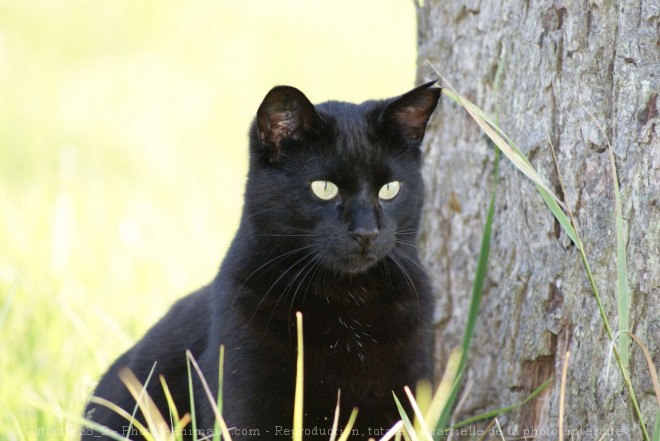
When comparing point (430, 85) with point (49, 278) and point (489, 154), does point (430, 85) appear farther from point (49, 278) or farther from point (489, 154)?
point (49, 278)

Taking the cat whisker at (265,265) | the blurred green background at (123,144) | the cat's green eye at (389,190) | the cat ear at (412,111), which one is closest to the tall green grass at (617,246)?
the cat ear at (412,111)

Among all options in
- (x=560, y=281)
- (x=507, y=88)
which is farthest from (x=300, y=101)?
(x=560, y=281)

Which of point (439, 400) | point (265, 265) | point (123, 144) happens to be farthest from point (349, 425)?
point (123, 144)

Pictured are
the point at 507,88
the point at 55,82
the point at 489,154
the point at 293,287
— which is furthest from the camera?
the point at 55,82

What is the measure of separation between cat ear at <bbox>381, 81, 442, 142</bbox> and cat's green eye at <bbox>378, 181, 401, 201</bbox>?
0.49 ft

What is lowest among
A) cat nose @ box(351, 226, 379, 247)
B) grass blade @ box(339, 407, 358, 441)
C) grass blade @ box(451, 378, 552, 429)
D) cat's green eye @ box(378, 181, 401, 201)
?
grass blade @ box(451, 378, 552, 429)

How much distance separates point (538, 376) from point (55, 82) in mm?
5318

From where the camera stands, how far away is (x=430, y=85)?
2254 millimetres

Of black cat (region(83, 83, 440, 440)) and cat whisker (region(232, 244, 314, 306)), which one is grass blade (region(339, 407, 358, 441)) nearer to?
black cat (region(83, 83, 440, 440))

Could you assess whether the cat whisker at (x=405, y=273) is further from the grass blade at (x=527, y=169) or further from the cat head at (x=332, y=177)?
the grass blade at (x=527, y=169)

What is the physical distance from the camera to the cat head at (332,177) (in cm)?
222

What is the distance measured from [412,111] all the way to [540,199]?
45cm

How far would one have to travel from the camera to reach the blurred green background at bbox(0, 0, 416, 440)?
11.2ft

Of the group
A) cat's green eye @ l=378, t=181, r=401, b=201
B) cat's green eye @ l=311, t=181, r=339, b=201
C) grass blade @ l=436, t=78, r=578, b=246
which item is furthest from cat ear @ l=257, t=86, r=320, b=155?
grass blade @ l=436, t=78, r=578, b=246
